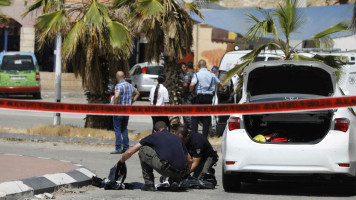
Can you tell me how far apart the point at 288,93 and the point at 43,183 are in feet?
12.7

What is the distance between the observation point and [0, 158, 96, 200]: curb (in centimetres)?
918

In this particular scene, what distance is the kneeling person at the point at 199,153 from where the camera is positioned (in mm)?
11008

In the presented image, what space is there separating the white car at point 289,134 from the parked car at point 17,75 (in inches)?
800

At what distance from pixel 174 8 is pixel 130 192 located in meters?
9.28

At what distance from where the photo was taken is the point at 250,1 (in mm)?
44219

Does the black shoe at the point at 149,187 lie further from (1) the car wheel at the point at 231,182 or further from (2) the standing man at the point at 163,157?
(1) the car wheel at the point at 231,182

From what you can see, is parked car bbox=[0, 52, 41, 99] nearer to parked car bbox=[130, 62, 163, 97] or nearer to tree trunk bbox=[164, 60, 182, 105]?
parked car bbox=[130, 62, 163, 97]

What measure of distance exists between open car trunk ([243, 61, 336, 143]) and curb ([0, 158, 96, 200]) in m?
2.44

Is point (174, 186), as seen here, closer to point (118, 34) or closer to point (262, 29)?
point (262, 29)

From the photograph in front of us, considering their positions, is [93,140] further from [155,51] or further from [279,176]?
[279,176]

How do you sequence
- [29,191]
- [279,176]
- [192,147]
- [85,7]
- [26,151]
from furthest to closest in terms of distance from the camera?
[85,7] → [26,151] → [192,147] → [279,176] → [29,191]

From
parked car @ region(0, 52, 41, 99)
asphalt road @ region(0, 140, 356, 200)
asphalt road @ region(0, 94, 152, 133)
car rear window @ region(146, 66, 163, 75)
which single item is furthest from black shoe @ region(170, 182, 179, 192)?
parked car @ region(0, 52, 41, 99)

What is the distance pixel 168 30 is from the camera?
18609mm

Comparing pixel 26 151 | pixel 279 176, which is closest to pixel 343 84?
pixel 26 151
